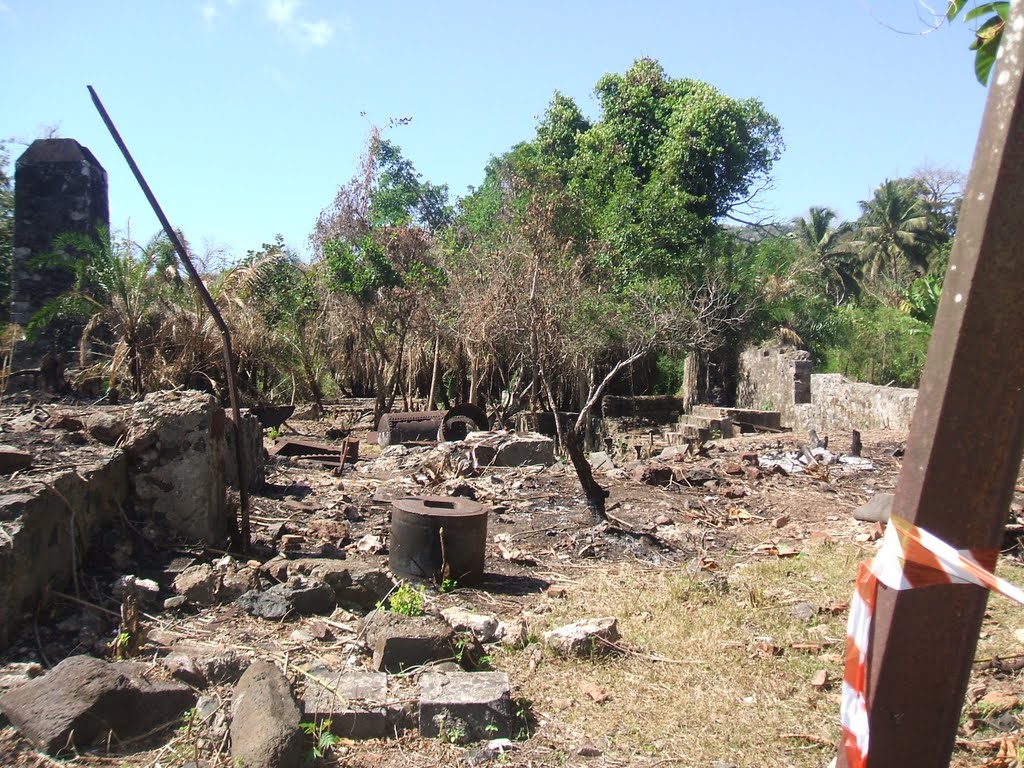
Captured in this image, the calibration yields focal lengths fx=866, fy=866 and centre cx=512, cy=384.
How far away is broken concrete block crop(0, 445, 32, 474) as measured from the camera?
5.04m

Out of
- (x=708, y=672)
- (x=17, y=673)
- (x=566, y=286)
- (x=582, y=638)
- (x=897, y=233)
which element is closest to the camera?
(x=17, y=673)

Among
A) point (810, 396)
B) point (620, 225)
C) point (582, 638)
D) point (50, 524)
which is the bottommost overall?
point (582, 638)

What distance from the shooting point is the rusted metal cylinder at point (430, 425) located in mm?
14875

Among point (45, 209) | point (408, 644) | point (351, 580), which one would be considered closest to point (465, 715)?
point (408, 644)

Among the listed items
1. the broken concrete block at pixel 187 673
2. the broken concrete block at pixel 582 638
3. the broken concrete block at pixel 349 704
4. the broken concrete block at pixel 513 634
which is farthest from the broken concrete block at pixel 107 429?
the broken concrete block at pixel 582 638

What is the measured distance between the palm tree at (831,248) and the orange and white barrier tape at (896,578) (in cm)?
3859

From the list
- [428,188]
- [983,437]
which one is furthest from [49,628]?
[428,188]

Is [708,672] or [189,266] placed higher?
[189,266]

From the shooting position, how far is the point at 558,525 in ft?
29.0

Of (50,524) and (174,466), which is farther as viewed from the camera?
(174,466)

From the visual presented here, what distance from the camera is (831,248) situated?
42156 millimetres

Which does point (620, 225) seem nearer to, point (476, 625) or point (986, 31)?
point (476, 625)

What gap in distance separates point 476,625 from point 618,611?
115cm

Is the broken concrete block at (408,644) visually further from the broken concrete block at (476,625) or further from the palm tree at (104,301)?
the palm tree at (104,301)
